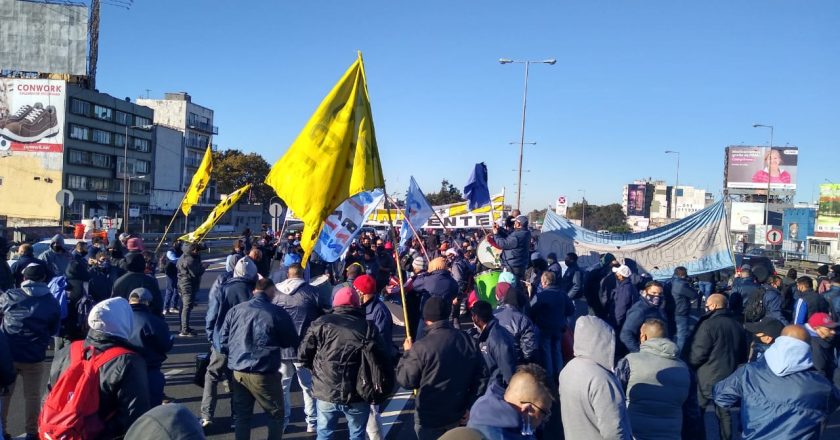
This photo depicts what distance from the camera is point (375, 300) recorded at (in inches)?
247

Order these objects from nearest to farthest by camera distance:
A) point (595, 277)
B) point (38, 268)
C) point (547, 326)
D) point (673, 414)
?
1. point (673, 414)
2. point (38, 268)
3. point (547, 326)
4. point (595, 277)

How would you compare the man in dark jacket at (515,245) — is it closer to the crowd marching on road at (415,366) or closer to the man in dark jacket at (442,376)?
the crowd marching on road at (415,366)

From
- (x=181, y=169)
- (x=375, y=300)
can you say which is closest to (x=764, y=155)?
(x=181, y=169)

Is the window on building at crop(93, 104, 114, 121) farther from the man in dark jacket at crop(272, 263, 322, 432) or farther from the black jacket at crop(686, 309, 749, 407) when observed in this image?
the black jacket at crop(686, 309, 749, 407)

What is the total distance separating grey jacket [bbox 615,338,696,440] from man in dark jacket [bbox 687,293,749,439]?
64.8 inches

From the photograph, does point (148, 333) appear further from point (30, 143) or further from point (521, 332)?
point (30, 143)

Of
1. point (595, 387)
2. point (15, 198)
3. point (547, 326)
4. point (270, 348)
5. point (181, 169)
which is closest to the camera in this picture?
point (595, 387)

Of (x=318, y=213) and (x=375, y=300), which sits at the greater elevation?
Result: (x=318, y=213)

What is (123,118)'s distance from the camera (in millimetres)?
59875

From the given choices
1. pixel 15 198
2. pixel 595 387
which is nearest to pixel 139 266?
pixel 595 387

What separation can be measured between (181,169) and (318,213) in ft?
235

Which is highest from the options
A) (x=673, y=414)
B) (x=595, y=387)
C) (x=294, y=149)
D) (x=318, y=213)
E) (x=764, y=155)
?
(x=764, y=155)

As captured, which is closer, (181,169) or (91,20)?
(91,20)

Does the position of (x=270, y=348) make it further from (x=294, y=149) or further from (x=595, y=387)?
(x=595, y=387)
